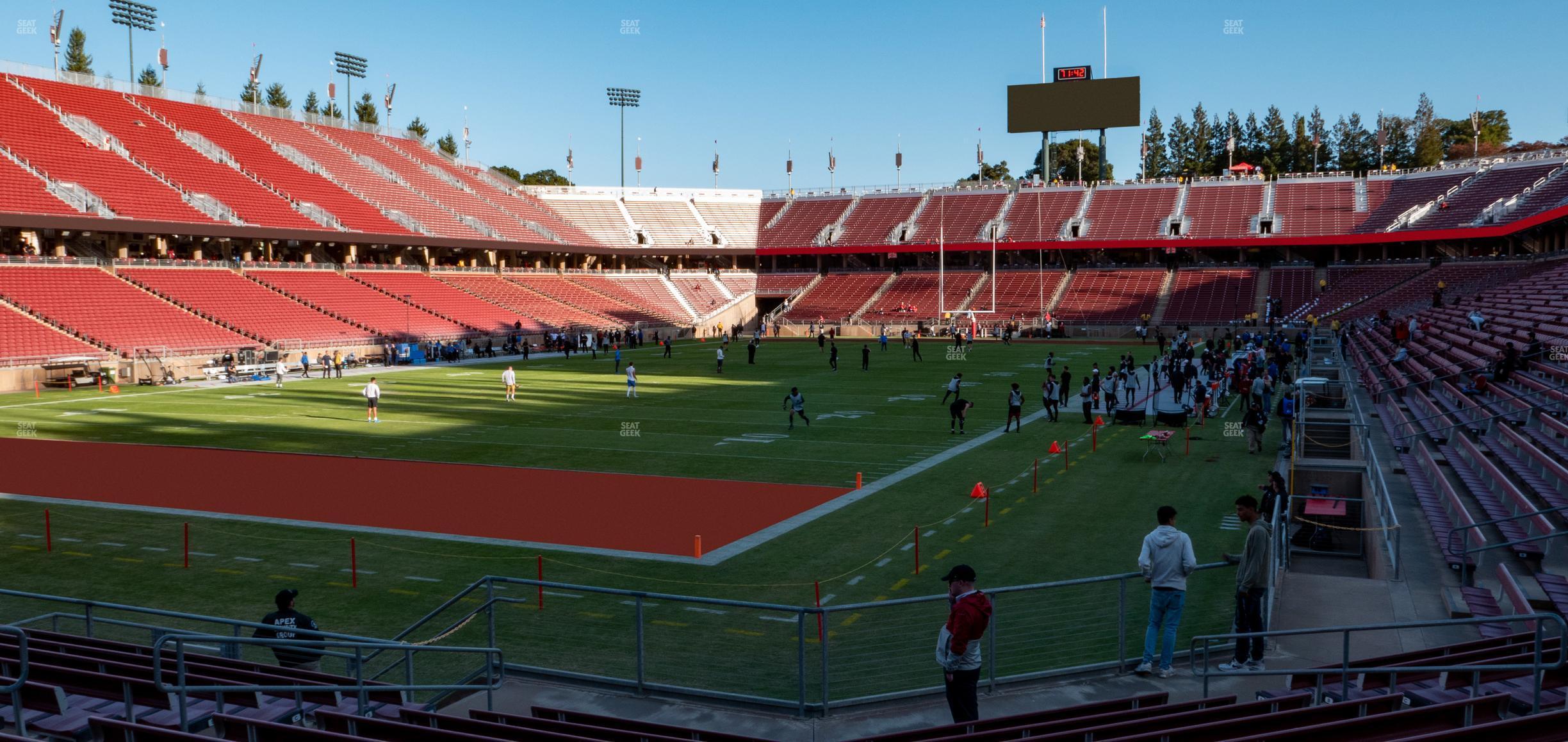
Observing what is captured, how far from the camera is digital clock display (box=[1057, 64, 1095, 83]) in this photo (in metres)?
87.7

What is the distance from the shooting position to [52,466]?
22.5 meters

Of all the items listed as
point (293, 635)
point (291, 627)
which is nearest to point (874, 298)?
point (293, 635)

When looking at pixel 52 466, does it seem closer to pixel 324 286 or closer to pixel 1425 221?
pixel 324 286

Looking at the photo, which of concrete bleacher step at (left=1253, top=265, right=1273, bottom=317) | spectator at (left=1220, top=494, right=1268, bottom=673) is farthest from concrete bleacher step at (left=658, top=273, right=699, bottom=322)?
spectator at (left=1220, top=494, right=1268, bottom=673)

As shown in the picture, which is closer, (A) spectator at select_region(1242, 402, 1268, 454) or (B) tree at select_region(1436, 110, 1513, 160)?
(A) spectator at select_region(1242, 402, 1268, 454)

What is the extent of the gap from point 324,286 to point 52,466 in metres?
38.6

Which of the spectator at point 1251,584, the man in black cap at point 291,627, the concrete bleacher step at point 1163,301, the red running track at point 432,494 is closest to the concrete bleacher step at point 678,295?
the concrete bleacher step at point 1163,301

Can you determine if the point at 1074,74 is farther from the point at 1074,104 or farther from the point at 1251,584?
the point at 1251,584

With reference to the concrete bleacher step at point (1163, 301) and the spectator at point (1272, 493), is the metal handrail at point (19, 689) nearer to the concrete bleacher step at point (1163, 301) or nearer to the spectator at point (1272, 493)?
the spectator at point (1272, 493)

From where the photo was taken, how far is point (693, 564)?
1443 centimetres

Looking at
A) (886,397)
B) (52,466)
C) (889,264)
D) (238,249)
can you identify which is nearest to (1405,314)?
(886,397)

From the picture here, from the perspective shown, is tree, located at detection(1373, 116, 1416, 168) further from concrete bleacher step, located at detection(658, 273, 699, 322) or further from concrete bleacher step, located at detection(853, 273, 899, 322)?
concrete bleacher step, located at detection(658, 273, 699, 322)

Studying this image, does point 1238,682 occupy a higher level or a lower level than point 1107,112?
lower

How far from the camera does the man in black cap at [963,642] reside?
7625 mm
